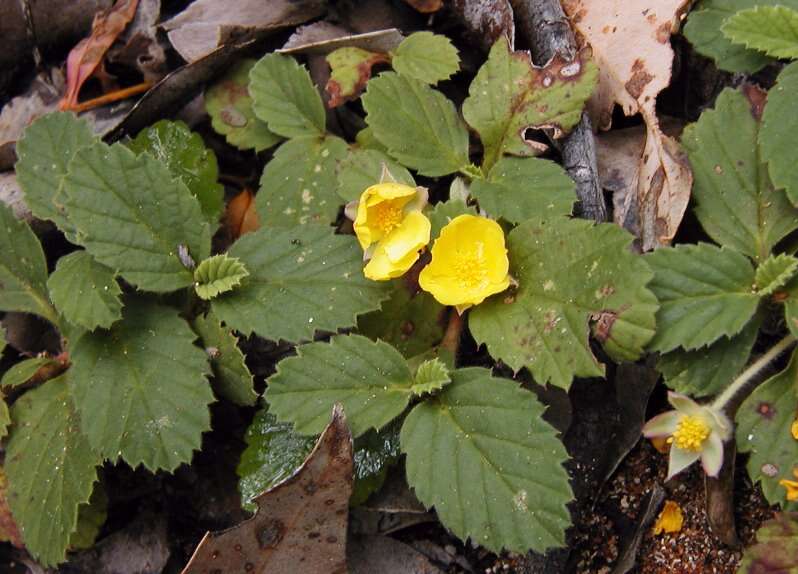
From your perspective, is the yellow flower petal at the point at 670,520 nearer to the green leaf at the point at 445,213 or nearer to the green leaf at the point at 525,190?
the green leaf at the point at 525,190

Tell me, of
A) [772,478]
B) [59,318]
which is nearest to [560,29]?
[772,478]

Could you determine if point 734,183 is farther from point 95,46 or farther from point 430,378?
point 95,46

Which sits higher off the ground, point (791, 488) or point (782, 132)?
point (782, 132)

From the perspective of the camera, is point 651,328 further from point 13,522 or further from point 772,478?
point 13,522

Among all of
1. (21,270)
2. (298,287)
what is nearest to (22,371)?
(21,270)

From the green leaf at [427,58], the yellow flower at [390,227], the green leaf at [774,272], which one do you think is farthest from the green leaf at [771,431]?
the green leaf at [427,58]

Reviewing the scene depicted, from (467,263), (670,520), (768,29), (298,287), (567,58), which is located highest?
(768,29)
